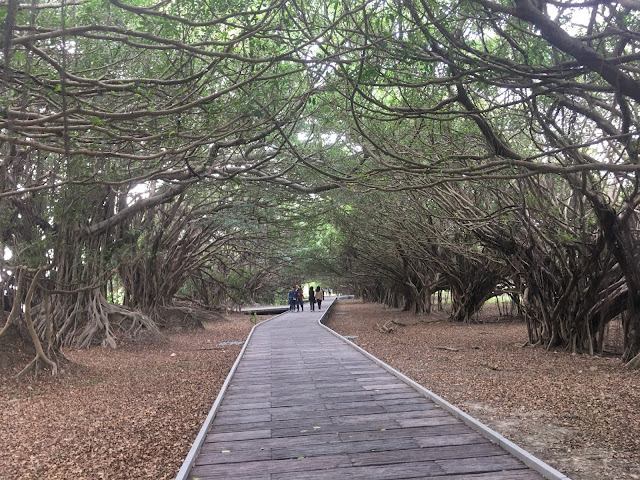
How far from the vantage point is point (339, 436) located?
4969mm

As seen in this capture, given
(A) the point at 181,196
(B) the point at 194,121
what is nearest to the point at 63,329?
(A) the point at 181,196

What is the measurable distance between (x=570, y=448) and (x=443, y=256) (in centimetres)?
1405

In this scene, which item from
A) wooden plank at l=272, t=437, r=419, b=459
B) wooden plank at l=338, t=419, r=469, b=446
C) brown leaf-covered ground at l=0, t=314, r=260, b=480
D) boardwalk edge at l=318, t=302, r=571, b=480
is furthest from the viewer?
wooden plank at l=338, t=419, r=469, b=446

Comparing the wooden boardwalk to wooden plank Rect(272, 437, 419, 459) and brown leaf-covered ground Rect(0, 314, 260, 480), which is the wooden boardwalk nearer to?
wooden plank Rect(272, 437, 419, 459)

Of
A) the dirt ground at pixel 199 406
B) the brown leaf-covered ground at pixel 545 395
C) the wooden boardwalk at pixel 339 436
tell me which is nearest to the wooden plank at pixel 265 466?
the wooden boardwalk at pixel 339 436

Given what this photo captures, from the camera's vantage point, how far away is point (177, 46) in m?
4.67

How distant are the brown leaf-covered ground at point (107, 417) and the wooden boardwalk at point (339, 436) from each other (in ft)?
1.44

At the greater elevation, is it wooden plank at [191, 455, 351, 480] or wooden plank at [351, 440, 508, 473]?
wooden plank at [351, 440, 508, 473]

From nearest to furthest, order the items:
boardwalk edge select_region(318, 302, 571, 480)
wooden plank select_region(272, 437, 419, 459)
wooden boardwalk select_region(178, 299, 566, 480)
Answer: boardwalk edge select_region(318, 302, 571, 480), wooden boardwalk select_region(178, 299, 566, 480), wooden plank select_region(272, 437, 419, 459)

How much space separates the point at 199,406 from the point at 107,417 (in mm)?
1075

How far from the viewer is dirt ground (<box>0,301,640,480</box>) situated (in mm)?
4562

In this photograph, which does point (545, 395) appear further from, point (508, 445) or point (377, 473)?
point (377, 473)

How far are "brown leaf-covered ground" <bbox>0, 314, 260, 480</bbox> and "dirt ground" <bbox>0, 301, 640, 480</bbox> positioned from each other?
2 cm

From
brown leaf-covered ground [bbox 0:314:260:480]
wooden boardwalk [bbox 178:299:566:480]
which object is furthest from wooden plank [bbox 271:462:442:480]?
brown leaf-covered ground [bbox 0:314:260:480]
